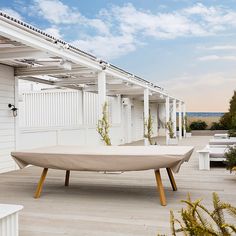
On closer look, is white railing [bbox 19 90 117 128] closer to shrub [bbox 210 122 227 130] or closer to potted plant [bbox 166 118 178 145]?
potted plant [bbox 166 118 178 145]

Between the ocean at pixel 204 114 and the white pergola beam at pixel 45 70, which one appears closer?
the white pergola beam at pixel 45 70

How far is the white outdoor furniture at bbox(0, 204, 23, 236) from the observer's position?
273cm

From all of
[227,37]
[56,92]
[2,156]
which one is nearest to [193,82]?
[227,37]

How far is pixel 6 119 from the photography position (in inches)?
310

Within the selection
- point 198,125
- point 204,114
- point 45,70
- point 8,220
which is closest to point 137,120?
point 198,125

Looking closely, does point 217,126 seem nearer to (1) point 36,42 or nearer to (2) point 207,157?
(2) point 207,157

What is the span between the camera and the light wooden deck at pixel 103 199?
3461 mm

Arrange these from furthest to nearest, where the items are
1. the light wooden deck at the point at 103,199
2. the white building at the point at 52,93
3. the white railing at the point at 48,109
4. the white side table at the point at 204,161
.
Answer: the white railing at the point at 48,109 → the white side table at the point at 204,161 → the white building at the point at 52,93 → the light wooden deck at the point at 103,199

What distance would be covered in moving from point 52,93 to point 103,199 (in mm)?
9946

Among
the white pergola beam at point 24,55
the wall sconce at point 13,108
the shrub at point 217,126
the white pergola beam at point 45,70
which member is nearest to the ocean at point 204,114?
the shrub at point 217,126

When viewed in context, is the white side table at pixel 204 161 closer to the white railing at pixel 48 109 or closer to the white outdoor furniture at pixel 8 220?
the white outdoor furniture at pixel 8 220

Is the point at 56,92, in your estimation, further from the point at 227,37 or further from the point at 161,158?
the point at 161,158

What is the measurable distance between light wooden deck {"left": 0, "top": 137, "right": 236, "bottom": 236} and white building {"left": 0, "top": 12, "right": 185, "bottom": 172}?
5.17 ft

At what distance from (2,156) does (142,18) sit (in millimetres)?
8309
